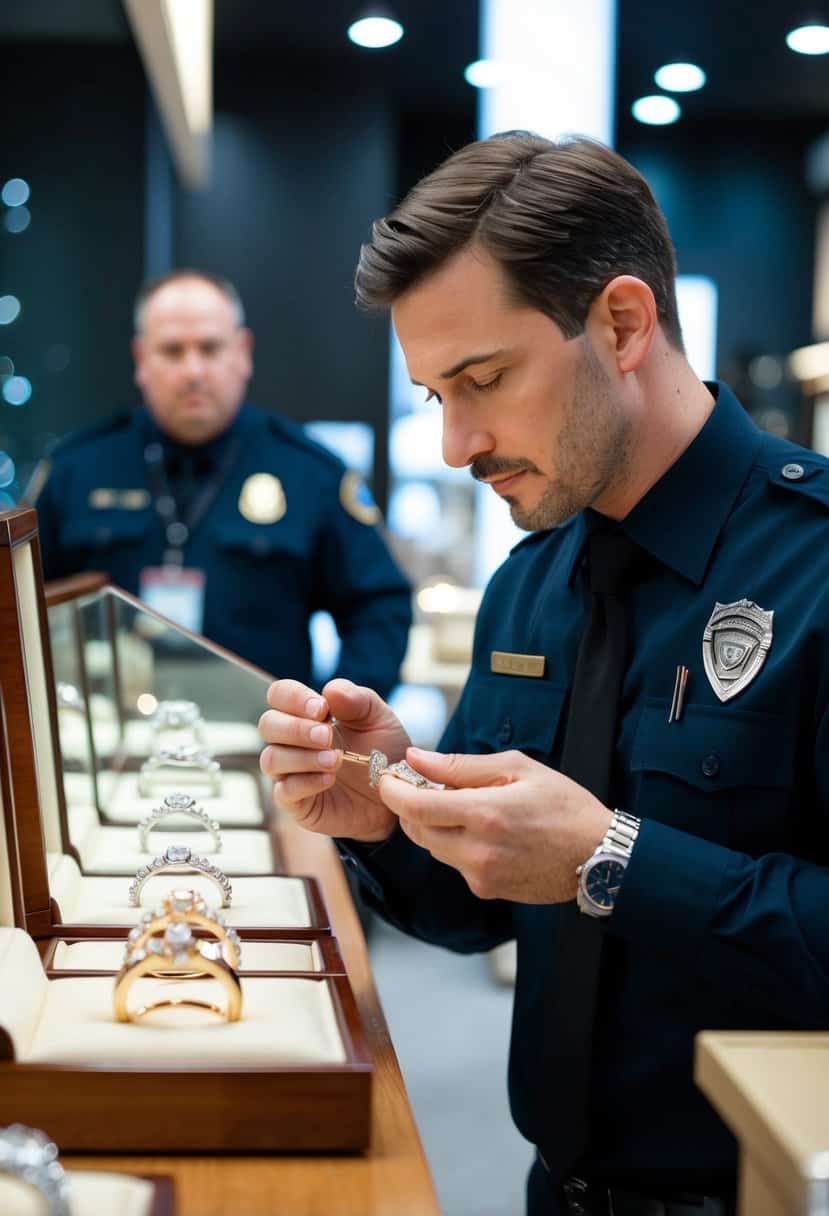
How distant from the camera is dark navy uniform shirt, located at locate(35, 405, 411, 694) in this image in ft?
9.45

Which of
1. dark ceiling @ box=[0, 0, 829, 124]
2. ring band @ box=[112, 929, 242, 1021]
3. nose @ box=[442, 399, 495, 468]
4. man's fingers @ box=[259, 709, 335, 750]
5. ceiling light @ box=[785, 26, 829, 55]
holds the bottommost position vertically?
ring band @ box=[112, 929, 242, 1021]

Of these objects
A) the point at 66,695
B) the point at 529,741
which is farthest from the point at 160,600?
the point at 529,741

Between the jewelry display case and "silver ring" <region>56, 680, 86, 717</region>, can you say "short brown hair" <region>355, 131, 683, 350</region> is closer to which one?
the jewelry display case

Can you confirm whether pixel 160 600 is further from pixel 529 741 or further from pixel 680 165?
pixel 680 165

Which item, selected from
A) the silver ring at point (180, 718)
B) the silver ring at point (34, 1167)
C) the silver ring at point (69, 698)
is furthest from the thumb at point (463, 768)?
the silver ring at point (180, 718)

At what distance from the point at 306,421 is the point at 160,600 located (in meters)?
2.98

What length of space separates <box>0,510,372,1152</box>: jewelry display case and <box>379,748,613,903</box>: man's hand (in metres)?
0.14

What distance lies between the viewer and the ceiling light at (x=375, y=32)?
4871mm

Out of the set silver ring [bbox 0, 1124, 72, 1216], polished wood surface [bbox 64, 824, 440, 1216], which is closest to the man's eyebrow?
polished wood surface [bbox 64, 824, 440, 1216]

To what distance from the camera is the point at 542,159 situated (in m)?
1.19

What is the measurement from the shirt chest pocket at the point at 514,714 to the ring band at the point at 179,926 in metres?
0.42

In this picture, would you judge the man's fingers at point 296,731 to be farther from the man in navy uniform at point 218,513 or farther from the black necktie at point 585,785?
the man in navy uniform at point 218,513

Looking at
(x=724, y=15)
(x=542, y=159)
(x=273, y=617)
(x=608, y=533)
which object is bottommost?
(x=273, y=617)

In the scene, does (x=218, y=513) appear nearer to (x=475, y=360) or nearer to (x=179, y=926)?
(x=475, y=360)
